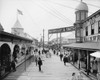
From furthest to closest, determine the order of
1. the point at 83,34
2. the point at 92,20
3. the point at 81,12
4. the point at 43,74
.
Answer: the point at 81,12 < the point at 83,34 < the point at 92,20 < the point at 43,74

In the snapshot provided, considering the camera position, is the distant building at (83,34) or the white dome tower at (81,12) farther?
the white dome tower at (81,12)

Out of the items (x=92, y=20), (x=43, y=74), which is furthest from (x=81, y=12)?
(x=43, y=74)

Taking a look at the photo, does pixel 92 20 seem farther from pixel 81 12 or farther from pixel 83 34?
pixel 81 12

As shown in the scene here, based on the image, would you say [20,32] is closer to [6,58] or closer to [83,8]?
[83,8]

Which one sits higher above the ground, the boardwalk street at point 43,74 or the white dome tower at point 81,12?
the white dome tower at point 81,12

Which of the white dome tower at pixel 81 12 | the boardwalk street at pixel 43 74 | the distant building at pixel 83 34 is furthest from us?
the white dome tower at pixel 81 12

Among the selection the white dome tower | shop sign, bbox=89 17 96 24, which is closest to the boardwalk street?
shop sign, bbox=89 17 96 24

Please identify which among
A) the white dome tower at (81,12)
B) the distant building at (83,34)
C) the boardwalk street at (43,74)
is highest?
the white dome tower at (81,12)

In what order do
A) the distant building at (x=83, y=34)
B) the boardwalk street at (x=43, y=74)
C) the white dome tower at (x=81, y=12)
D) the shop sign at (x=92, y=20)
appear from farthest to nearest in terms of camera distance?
the white dome tower at (x=81, y=12) < the shop sign at (x=92, y=20) < the distant building at (x=83, y=34) < the boardwalk street at (x=43, y=74)

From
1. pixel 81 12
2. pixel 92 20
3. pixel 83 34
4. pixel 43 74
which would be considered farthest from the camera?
pixel 81 12

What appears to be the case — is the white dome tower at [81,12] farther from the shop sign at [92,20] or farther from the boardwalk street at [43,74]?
the boardwalk street at [43,74]

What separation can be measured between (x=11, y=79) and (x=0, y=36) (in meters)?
4.14

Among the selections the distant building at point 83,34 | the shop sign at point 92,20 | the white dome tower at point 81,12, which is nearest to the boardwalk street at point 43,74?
the distant building at point 83,34

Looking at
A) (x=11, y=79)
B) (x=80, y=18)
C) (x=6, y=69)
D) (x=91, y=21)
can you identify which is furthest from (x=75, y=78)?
(x=80, y=18)
